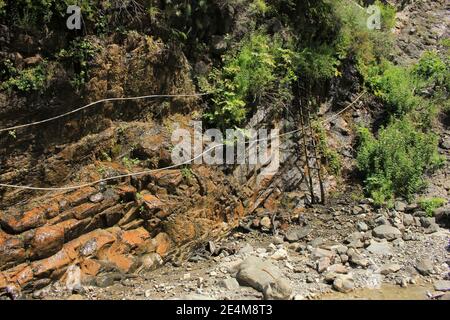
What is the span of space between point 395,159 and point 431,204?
1.19 metres

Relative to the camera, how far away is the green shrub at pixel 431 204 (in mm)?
8148

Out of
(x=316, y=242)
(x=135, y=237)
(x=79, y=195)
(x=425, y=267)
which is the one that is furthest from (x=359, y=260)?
(x=79, y=195)

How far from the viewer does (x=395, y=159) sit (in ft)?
29.3

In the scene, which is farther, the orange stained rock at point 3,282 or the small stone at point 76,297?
the small stone at point 76,297

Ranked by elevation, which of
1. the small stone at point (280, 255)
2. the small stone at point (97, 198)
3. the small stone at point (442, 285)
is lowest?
the small stone at point (442, 285)

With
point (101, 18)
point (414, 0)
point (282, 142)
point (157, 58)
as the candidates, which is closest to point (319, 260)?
point (282, 142)

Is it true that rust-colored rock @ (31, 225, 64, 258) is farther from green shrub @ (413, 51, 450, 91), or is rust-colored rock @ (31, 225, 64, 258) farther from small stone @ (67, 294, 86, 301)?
green shrub @ (413, 51, 450, 91)

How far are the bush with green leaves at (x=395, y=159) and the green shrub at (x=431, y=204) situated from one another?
331 mm

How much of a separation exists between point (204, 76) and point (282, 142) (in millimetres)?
2149

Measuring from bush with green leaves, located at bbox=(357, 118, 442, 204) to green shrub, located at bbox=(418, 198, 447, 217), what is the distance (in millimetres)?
331

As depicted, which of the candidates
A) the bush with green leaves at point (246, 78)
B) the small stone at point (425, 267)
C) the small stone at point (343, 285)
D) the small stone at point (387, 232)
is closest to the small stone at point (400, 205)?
the small stone at point (387, 232)

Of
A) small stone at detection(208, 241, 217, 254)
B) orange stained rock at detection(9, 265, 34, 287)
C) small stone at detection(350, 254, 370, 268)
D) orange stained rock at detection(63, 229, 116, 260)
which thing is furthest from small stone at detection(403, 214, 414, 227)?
orange stained rock at detection(9, 265, 34, 287)

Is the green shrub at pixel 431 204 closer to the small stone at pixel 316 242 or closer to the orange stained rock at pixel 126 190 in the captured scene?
the small stone at pixel 316 242
